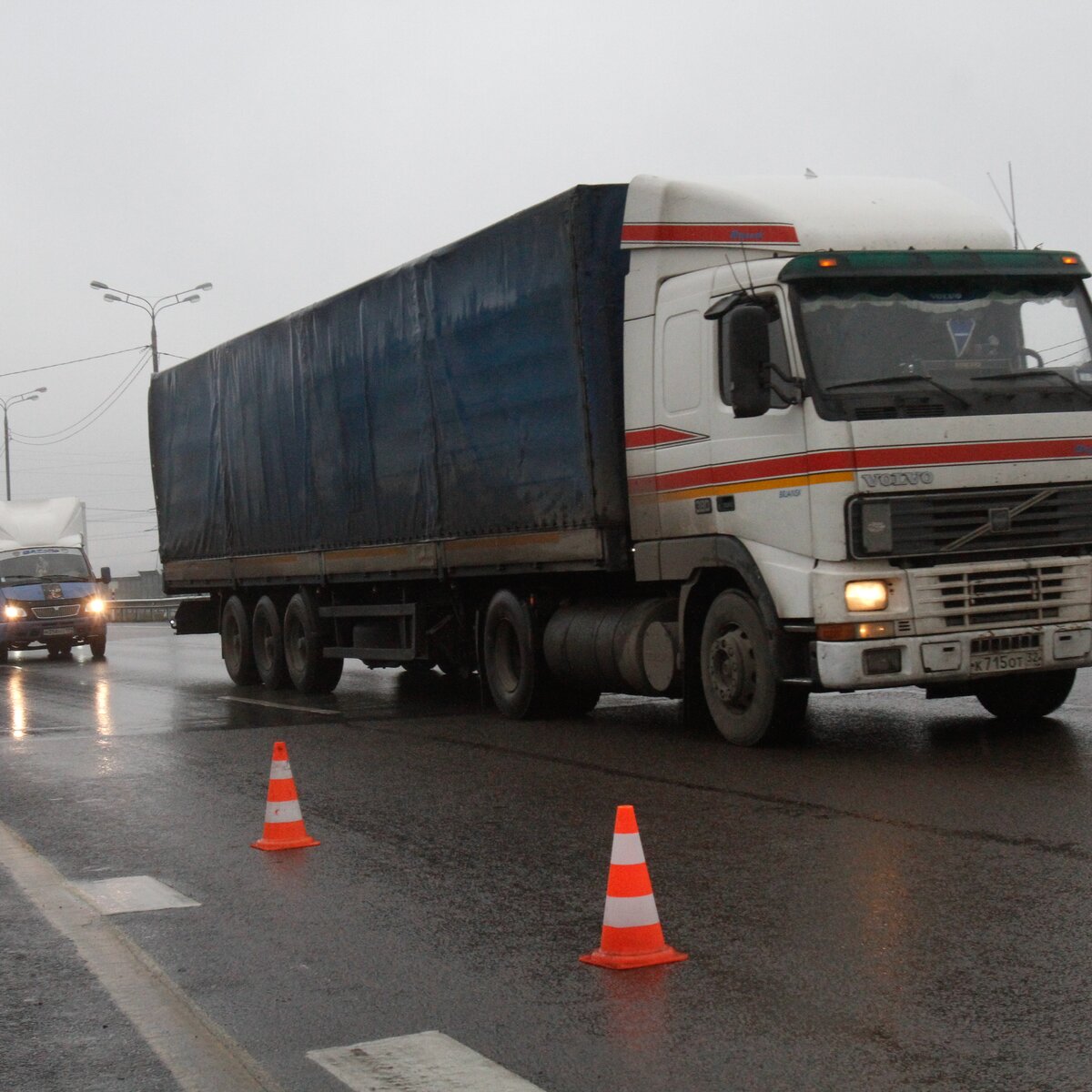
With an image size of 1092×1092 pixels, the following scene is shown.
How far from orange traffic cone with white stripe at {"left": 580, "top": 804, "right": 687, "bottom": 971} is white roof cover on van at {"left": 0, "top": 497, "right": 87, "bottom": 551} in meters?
27.2

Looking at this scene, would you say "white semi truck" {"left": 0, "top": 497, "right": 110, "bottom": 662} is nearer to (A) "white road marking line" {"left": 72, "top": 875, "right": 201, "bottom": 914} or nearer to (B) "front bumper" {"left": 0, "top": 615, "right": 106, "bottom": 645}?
(B) "front bumper" {"left": 0, "top": 615, "right": 106, "bottom": 645}

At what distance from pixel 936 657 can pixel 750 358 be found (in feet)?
6.85

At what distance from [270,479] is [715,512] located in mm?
8434

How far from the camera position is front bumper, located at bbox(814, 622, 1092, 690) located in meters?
9.91

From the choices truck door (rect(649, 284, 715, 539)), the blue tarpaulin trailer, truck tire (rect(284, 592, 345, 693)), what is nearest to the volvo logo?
truck door (rect(649, 284, 715, 539))

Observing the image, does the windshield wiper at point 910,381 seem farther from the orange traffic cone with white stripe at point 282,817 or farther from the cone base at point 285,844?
the cone base at point 285,844

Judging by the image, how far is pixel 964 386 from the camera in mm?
10195

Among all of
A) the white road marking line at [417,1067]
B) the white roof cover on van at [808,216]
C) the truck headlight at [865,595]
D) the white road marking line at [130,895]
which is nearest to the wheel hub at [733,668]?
the truck headlight at [865,595]

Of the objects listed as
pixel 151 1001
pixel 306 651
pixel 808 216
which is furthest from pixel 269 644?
pixel 151 1001

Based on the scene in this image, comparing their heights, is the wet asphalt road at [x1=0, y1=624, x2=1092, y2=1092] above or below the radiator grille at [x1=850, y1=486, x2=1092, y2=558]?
below

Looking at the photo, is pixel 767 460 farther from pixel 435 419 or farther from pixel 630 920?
pixel 630 920

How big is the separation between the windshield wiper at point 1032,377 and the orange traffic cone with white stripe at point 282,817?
4747mm

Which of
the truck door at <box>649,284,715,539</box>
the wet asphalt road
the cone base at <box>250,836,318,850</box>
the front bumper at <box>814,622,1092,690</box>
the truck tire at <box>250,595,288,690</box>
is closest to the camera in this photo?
the wet asphalt road

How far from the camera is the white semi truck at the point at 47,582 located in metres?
29.9
